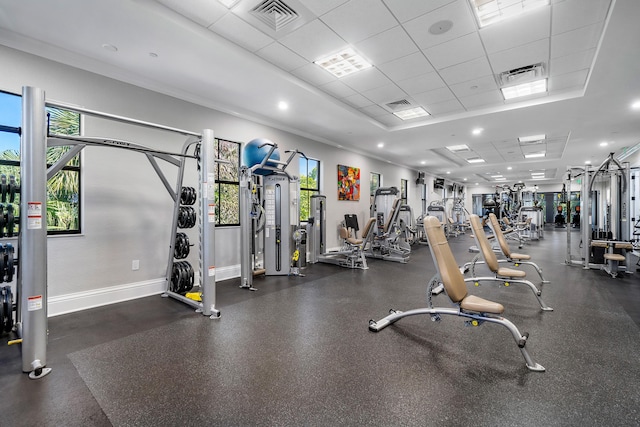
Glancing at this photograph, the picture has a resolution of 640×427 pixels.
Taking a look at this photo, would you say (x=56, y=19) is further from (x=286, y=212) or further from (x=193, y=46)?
(x=286, y=212)

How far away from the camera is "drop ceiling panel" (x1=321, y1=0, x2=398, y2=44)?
2777mm

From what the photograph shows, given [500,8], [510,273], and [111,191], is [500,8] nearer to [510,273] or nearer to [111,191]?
[510,273]

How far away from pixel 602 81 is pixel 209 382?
19.1 ft

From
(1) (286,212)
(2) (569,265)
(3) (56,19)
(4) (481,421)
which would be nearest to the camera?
(4) (481,421)

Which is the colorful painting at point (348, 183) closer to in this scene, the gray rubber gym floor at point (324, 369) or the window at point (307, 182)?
the window at point (307, 182)

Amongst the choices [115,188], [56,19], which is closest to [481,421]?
[115,188]

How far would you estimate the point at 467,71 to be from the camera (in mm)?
4023

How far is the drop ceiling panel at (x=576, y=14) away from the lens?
269 cm

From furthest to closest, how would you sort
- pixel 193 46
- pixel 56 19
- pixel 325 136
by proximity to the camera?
pixel 325 136, pixel 193 46, pixel 56 19

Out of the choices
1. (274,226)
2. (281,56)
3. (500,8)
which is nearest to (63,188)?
(274,226)

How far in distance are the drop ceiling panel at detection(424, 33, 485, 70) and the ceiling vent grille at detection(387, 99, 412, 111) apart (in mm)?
1281

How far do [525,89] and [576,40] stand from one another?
1.46m

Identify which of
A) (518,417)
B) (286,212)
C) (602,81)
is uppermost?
(602,81)

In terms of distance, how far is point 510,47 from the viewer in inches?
136
